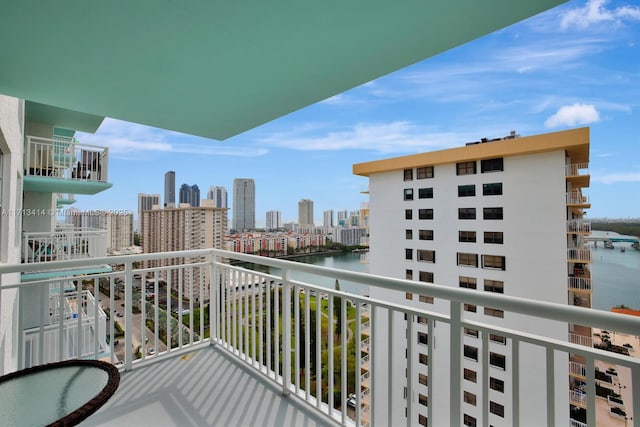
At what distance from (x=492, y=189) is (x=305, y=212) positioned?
617 centimetres

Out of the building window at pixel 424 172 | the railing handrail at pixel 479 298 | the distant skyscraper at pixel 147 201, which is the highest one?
the building window at pixel 424 172

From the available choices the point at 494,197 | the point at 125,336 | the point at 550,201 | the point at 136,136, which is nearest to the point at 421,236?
the point at 494,197

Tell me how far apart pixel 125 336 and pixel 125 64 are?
77.2 inches

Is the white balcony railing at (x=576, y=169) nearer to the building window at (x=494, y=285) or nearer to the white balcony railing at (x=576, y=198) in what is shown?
the white balcony railing at (x=576, y=198)

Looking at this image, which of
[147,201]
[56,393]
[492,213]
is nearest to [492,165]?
[492,213]

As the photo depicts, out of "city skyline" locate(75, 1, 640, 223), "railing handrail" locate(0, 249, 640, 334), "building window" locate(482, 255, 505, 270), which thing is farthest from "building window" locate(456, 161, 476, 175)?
"railing handrail" locate(0, 249, 640, 334)

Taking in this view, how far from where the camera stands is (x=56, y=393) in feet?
3.68

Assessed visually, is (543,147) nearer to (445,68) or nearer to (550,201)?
(550,201)

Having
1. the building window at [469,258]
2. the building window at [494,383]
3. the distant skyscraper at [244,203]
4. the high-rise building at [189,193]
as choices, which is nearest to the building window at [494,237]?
the building window at [469,258]

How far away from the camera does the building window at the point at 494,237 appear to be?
948 centimetres

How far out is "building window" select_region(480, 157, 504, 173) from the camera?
9328mm

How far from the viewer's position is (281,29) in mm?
1392

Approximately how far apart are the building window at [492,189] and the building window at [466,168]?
2.02 feet

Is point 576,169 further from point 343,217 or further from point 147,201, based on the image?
point 147,201
